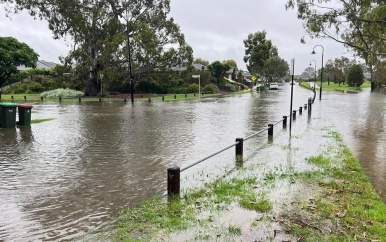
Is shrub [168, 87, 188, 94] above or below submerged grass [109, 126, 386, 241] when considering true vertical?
above

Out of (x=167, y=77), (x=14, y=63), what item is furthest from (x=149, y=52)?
(x=14, y=63)

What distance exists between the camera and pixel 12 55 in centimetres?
3966

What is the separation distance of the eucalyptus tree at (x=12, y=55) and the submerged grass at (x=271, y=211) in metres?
39.6

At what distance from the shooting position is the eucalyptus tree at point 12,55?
39.1m

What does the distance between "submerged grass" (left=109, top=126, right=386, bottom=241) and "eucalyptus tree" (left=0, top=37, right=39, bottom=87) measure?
1558 inches

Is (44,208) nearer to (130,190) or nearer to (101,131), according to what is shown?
(130,190)

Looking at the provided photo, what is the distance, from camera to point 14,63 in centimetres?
4053

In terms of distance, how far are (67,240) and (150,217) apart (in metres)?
1.23

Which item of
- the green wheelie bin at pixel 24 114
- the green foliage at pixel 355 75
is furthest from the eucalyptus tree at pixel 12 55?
the green foliage at pixel 355 75

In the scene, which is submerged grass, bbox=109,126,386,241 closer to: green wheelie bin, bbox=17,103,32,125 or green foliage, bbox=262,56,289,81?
green wheelie bin, bbox=17,103,32,125

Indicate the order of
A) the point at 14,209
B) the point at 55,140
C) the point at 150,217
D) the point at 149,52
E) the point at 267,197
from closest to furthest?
1. the point at 150,217
2. the point at 14,209
3. the point at 267,197
4. the point at 55,140
5. the point at 149,52

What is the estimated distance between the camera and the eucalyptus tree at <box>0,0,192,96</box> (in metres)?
38.0

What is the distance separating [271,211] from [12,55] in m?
41.9

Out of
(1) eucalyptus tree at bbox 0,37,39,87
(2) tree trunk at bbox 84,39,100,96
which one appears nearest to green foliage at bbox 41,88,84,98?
(2) tree trunk at bbox 84,39,100,96
